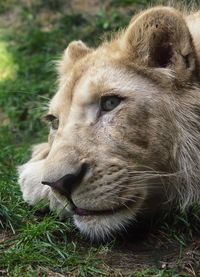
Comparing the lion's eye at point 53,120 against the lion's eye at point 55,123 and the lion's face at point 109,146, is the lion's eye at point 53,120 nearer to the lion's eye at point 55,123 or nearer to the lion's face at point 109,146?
the lion's eye at point 55,123

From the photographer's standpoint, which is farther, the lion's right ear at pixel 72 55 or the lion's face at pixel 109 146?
the lion's right ear at pixel 72 55

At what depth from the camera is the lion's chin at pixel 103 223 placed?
15.1ft

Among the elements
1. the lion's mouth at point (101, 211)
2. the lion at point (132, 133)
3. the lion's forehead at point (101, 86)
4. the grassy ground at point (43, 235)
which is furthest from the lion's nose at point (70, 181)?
the lion's forehead at point (101, 86)

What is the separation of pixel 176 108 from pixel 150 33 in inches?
22.0

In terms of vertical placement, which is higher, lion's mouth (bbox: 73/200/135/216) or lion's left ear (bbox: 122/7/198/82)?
lion's left ear (bbox: 122/7/198/82)

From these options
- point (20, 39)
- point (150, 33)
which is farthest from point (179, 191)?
point (20, 39)

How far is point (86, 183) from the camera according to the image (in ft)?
14.6

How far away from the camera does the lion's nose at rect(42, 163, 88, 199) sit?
4.43 meters

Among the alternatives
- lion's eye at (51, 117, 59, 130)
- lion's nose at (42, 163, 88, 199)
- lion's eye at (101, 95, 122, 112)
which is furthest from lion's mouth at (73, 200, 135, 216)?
lion's eye at (51, 117, 59, 130)

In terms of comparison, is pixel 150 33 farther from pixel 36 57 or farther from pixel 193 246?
pixel 36 57

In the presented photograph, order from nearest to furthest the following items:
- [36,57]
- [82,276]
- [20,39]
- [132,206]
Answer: [82,276] → [132,206] → [36,57] → [20,39]

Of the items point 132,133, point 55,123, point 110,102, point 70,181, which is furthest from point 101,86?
point 70,181

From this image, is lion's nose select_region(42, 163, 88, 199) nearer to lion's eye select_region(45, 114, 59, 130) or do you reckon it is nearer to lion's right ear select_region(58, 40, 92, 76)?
lion's eye select_region(45, 114, 59, 130)

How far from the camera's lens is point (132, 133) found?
4.64 metres
